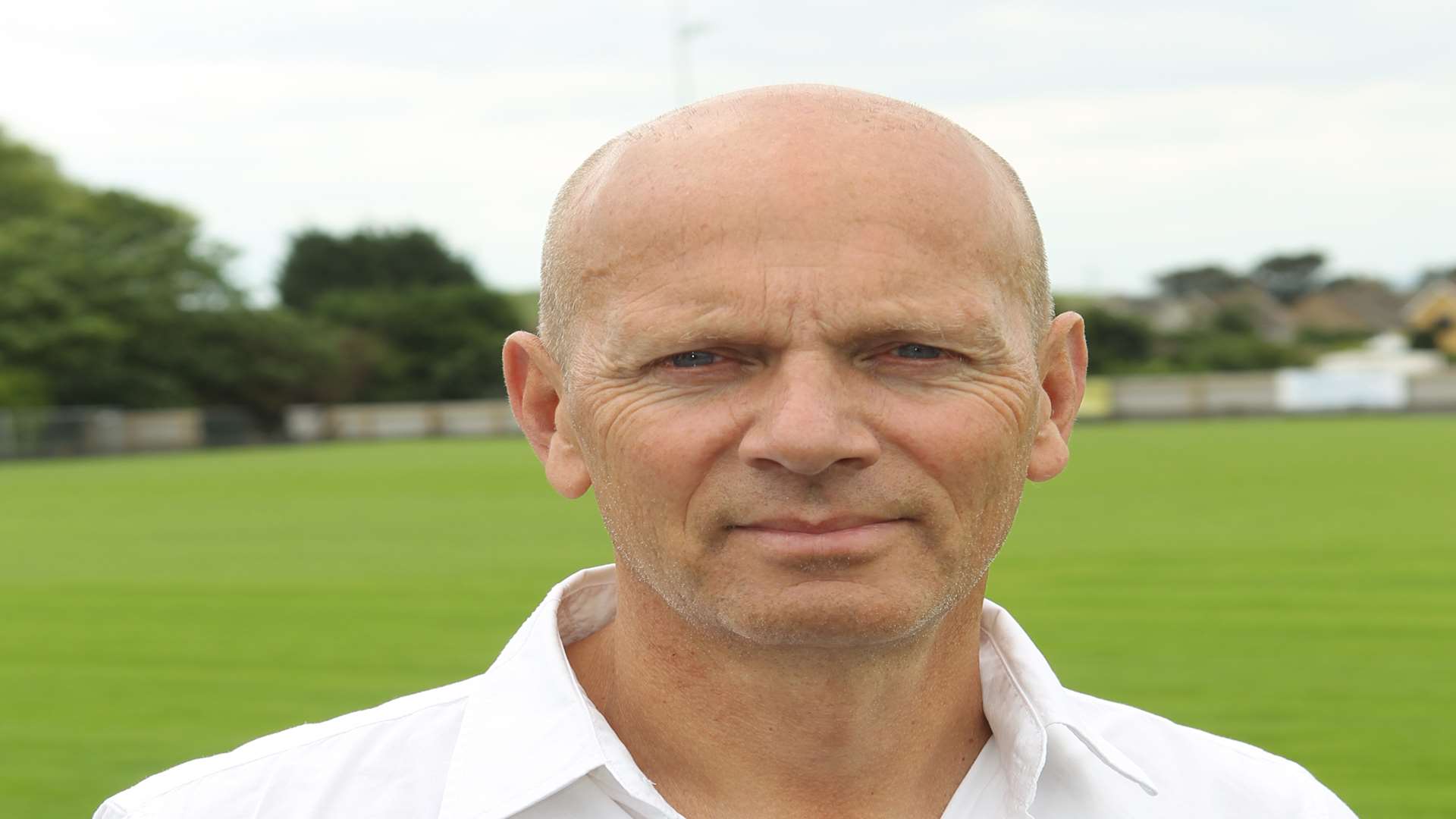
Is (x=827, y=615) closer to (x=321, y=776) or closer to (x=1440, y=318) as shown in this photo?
(x=321, y=776)

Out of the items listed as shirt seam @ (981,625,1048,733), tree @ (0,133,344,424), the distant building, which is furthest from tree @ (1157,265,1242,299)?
shirt seam @ (981,625,1048,733)

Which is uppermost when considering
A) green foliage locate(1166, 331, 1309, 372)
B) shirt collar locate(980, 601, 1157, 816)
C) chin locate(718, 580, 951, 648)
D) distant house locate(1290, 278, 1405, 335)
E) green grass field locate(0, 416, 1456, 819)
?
chin locate(718, 580, 951, 648)

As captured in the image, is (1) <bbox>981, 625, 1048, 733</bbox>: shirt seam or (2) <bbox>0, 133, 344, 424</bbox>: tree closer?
(1) <bbox>981, 625, 1048, 733</bbox>: shirt seam

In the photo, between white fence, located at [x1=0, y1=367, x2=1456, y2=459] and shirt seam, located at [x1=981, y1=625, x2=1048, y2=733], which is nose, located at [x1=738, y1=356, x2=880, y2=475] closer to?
shirt seam, located at [x1=981, y1=625, x2=1048, y2=733]

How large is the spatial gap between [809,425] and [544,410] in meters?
0.49

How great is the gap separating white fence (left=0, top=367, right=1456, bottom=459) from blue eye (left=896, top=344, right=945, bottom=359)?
5386 centimetres

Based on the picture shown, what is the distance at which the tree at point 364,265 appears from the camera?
94.0 m

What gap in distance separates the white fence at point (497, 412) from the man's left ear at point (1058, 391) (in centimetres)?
5369

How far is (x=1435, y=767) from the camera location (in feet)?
23.3

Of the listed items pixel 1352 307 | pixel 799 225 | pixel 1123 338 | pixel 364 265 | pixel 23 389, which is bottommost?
pixel 1352 307

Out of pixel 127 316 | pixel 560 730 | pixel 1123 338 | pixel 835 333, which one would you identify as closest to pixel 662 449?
pixel 835 333

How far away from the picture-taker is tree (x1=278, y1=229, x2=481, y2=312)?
308ft

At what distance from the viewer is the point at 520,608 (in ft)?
41.2

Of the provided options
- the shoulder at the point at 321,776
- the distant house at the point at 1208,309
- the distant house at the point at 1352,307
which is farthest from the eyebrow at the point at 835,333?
the distant house at the point at 1352,307
